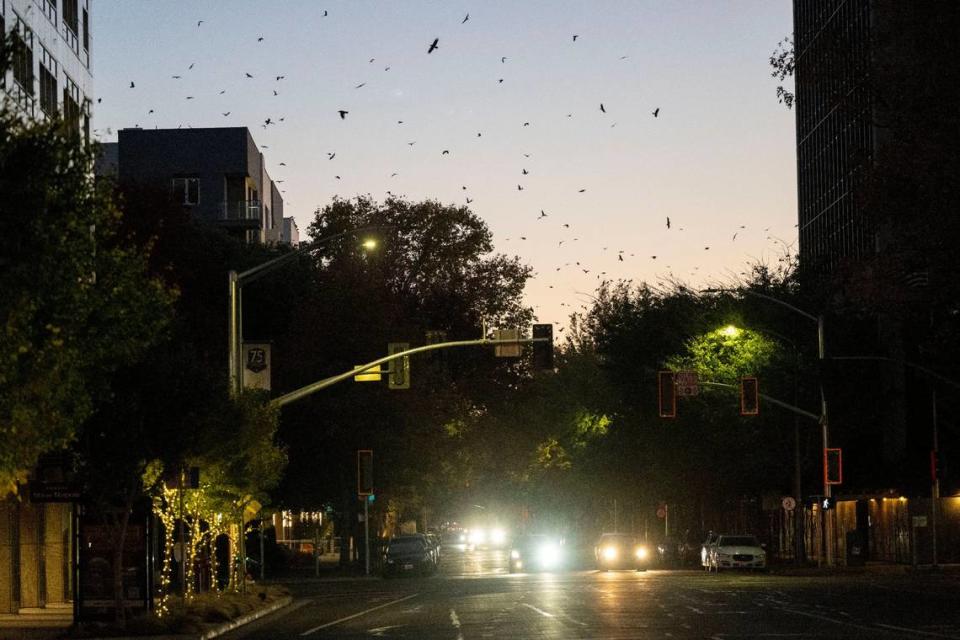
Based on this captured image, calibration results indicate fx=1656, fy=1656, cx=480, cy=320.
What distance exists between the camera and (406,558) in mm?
64688

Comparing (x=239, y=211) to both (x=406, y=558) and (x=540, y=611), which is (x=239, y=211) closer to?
(x=406, y=558)

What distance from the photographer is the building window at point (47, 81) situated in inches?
1747

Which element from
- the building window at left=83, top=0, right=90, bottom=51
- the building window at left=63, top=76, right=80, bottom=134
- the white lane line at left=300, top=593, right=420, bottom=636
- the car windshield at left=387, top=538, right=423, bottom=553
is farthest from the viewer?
the car windshield at left=387, top=538, right=423, bottom=553

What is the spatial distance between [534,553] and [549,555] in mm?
1629

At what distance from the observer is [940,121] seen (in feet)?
129

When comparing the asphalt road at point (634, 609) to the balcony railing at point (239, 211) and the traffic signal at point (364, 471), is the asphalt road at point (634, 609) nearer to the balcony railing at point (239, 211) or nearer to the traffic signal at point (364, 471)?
the traffic signal at point (364, 471)

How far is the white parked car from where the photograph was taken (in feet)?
202

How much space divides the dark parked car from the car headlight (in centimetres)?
717

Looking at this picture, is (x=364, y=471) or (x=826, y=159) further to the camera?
(x=826, y=159)

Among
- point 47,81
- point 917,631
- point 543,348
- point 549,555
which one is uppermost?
point 47,81

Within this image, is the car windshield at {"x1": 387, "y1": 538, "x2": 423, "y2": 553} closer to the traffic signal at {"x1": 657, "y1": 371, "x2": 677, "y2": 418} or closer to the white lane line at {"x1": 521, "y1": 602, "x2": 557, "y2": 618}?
the traffic signal at {"x1": 657, "y1": 371, "x2": 677, "y2": 418}

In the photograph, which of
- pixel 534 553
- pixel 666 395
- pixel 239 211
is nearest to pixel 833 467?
pixel 666 395

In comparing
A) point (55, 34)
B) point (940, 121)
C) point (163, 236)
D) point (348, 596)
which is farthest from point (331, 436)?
point (940, 121)

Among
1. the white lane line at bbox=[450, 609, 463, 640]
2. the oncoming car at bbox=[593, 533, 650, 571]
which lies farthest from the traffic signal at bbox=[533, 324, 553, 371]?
the oncoming car at bbox=[593, 533, 650, 571]
